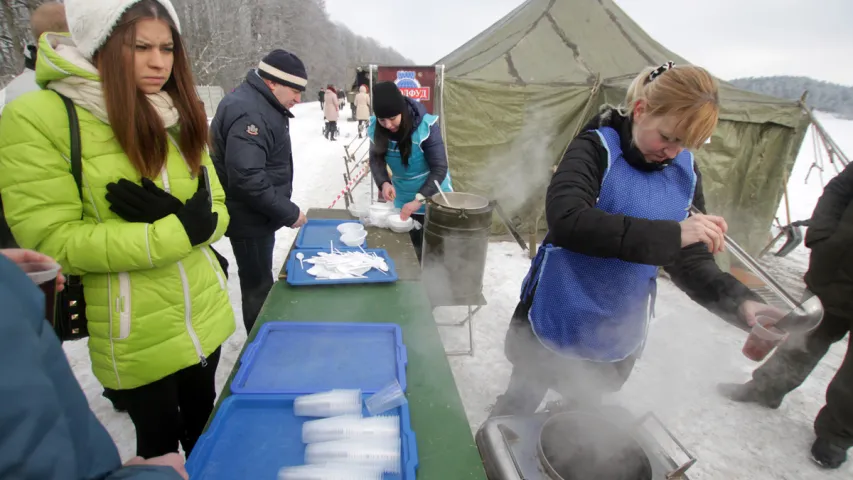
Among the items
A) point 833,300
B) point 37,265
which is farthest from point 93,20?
point 833,300

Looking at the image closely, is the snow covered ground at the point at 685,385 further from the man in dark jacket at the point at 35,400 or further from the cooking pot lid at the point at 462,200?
the man in dark jacket at the point at 35,400

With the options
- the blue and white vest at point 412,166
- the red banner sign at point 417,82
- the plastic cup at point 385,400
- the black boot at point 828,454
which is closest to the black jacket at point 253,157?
the blue and white vest at point 412,166

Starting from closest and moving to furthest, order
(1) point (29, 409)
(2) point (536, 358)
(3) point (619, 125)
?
(1) point (29, 409) → (3) point (619, 125) → (2) point (536, 358)

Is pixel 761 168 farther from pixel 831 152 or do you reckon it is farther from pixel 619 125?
pixel 619 125

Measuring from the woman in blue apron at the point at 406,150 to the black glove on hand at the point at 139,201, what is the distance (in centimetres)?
181

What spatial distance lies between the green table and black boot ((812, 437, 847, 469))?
285cm

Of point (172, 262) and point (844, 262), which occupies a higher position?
point (172, 262)

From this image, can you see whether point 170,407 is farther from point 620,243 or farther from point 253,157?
point 620,243

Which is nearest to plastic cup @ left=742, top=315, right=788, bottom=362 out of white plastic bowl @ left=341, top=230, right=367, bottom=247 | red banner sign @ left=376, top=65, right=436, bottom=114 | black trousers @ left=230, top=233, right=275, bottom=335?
white plastic bowl @ left=341, top=230, right=367, bottom=247

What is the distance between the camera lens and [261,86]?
97.0 inches

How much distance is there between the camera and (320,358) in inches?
61.6

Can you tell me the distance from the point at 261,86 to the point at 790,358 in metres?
4.21

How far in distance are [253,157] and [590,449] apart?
2332 millimetres

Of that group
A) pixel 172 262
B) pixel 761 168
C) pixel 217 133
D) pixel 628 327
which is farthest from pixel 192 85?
pixel 761 168
